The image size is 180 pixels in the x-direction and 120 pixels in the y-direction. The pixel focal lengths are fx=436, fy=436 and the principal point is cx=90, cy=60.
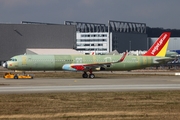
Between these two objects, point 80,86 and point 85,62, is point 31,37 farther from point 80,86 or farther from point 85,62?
point 80,86

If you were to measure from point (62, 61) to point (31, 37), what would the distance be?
5396 centimetres

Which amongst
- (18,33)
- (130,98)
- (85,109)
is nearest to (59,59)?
(130,98)

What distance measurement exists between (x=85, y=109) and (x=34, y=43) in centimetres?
9092

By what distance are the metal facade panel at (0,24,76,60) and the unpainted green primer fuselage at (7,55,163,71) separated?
5173 centimetres

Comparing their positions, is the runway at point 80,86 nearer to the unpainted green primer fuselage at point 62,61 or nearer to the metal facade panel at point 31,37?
the unpainted green primer fuselage at point 62,61

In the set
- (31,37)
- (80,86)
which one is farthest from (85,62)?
(31,37)

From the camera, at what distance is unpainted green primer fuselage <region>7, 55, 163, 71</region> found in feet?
194

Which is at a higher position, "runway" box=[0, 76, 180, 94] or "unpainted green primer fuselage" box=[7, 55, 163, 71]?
"unpainted green primer fuselage" box=[7, 55, 163, 71]

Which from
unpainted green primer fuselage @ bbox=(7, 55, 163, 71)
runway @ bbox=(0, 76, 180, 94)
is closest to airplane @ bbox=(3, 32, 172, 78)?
unpainted green primer fuselage @ bbox=(7, 55, 163, 71)

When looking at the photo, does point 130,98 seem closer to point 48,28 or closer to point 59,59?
point 59,59

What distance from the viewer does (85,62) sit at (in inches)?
2445

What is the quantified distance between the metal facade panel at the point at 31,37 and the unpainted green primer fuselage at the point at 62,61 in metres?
51.7

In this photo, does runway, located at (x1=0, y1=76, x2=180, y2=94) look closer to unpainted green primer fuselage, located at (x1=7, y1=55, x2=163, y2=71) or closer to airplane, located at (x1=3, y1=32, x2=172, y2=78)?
unpainted green primer fuselage, located at (x1=7, y1=55, x2=163, y2=71)

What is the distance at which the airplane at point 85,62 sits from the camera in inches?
2334
